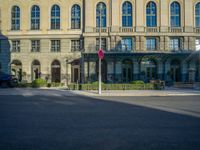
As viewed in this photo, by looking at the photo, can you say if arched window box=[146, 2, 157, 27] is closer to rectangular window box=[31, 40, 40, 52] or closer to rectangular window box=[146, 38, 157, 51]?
rectangular window box=[146, 38, 157, 51]

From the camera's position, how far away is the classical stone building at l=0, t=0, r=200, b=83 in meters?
37.4

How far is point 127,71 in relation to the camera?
124ft

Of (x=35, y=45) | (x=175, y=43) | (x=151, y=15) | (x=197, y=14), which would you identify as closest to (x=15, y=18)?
(x=35, y=45)

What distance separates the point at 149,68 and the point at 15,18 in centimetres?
2300

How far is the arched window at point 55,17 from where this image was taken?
1566 inches

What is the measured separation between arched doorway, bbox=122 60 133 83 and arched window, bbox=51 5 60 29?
40.4 ft

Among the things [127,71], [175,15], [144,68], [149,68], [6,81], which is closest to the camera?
[6,81]

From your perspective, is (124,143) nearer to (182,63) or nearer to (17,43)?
(182,63)

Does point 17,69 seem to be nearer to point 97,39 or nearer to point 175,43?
point 97,39

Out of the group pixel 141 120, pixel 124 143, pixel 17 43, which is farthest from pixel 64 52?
pixel 124 143

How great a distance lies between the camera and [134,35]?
3744 centimetres

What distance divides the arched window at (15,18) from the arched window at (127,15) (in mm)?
17000

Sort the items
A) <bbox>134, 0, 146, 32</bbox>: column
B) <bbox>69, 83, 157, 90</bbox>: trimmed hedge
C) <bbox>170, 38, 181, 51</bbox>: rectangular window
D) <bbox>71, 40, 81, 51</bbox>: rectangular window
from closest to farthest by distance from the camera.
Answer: <bbox>69, 83, 157, 90</bbox>: trimmed hedge < <bbox>134, 0, 146, 32</bbox>: column < <bbox>170, 38, 181, 51</bbox>: rectangular window < <bbox>71, 40, 81, 51</bbox>: rectangular window

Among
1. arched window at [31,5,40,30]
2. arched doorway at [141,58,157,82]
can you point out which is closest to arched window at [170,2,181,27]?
arched doorway at [141,58,157,82]
